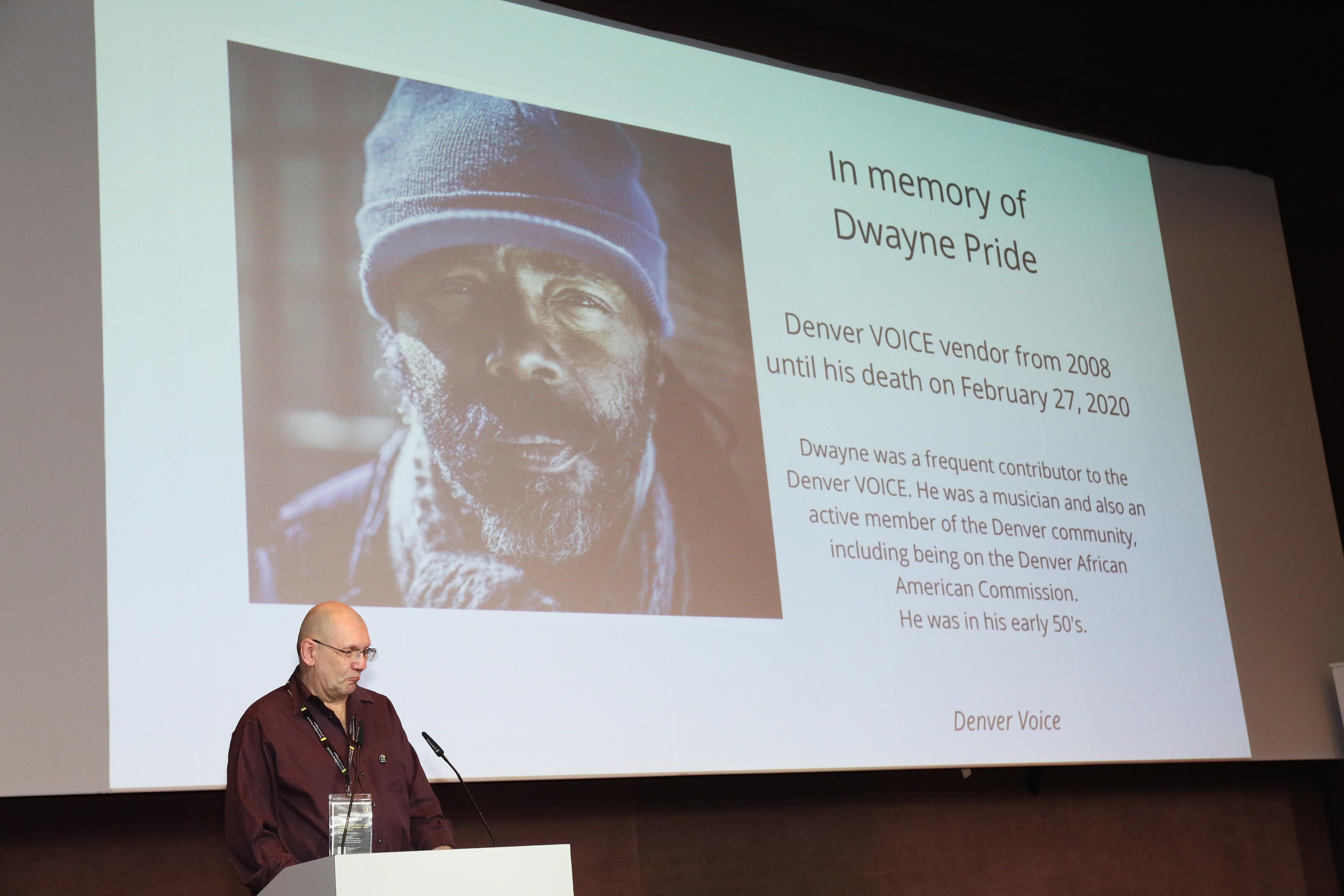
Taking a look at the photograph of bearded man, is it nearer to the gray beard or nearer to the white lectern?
the gray beard

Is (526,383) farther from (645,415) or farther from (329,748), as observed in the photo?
(329,748)

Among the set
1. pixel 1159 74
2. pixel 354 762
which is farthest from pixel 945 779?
pixel 1159 74

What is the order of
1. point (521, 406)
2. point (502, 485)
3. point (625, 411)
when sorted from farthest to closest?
point (625, 411), point (521, 406), point (502, 485)

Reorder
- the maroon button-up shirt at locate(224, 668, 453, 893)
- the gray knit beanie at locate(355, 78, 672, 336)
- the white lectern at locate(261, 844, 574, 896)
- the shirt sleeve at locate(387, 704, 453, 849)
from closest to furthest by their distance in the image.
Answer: the white lectern at locate(261, 844, 574, 896)
the maroon button-up shirt at locate(224, 668, 453, 893)
the shirt sleeve at locate(387, 704, 453, 849)
the gray knit beanie at locate(355, 78, 672, 336)

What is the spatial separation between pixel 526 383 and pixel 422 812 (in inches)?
59.5

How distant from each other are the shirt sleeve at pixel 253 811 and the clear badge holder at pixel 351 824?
9 cm

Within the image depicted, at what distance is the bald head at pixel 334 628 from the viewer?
2871mm

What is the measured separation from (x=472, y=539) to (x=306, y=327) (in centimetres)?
74

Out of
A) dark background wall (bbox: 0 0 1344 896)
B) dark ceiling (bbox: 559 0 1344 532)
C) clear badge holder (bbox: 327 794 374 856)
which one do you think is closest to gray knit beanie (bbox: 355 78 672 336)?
dark background wall (bbox: 0 0 1344 896)

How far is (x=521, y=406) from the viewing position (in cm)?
419

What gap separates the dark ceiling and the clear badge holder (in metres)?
3.39

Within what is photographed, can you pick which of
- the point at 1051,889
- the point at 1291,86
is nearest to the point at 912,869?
the point at 1051,889

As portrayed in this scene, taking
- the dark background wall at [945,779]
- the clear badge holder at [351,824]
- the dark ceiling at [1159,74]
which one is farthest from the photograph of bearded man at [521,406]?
the dark ceiling at [1159,74]

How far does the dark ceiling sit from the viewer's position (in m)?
5.56
